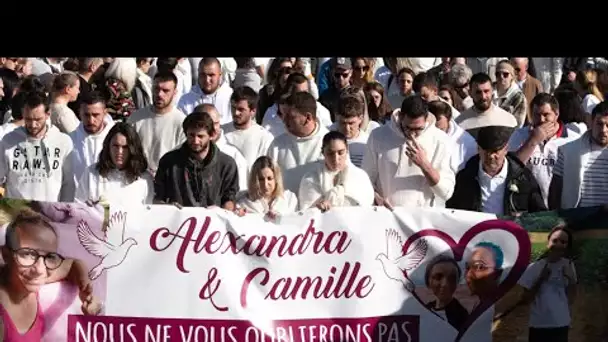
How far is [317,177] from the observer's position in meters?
10.8

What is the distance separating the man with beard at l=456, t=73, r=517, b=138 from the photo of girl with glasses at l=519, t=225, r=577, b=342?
334 cm

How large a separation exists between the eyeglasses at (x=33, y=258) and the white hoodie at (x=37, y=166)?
1595 millimetres

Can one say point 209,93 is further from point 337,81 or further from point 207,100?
point 337,81

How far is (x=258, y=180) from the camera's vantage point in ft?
34.2

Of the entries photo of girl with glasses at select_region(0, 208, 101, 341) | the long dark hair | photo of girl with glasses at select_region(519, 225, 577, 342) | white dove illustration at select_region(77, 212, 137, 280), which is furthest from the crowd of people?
photo of girl with glasses at select_region(519, 225, 577, 342)

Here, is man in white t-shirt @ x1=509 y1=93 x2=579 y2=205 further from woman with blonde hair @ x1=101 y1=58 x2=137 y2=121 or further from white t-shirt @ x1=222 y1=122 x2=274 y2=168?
woman with blonde hair @ x1=101 y1=58 x2=137 y2=121

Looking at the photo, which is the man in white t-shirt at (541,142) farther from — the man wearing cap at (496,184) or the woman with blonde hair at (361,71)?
the woman with blonde hair at (361,71)

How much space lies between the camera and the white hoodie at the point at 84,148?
11.6 metres

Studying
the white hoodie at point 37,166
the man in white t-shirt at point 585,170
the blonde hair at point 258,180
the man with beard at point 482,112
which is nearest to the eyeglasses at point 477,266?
the blonde hair at point 258,180

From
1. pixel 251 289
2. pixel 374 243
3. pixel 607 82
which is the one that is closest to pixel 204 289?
pixel 251 289

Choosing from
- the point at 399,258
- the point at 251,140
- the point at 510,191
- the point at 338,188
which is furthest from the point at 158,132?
the point at 399,258

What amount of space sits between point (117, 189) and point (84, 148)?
1.12 metres

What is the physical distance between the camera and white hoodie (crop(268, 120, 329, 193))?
1113cm
